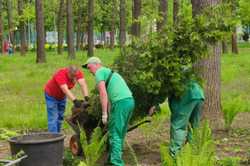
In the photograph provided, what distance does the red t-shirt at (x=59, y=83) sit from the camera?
33.6 feet

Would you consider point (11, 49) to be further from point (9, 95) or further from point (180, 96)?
point (180, 96)

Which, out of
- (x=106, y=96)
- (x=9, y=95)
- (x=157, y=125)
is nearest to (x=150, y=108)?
(x=106, y=96)

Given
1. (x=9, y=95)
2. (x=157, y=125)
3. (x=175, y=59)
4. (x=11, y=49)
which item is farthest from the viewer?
(x=11, y=49)

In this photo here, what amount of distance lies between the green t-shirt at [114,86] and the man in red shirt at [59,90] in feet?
5.20

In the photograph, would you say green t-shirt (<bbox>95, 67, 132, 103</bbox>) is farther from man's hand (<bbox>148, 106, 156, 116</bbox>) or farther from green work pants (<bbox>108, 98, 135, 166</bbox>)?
man's hand (<bbox>148, 106, 156, 116</bbox>)

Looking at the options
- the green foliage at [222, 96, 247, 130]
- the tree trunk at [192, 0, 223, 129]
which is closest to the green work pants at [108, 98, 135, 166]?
the green foliage at [222, 96, 247, 130]

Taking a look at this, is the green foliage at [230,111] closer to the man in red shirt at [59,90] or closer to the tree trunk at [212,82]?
the tree trunk at [212,82]

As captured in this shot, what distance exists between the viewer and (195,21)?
909cm

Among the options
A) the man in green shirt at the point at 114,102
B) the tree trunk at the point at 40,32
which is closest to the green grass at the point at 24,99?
the man in green shirt at the point at 114,102

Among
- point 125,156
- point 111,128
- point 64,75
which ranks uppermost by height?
point 64,75

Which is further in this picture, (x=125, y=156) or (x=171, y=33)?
(x=125, y=156)

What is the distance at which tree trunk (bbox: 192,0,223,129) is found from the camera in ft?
39.6

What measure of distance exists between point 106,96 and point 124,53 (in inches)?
54.6

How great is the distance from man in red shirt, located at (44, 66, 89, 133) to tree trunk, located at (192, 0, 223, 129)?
287 centimetres
